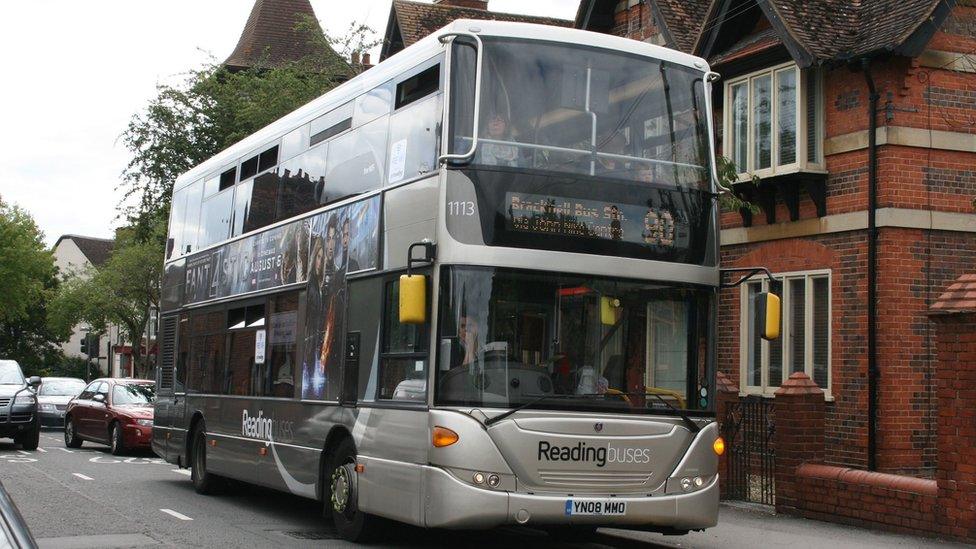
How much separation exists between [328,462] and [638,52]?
4796 mm

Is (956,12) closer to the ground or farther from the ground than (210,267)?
farther from the ground

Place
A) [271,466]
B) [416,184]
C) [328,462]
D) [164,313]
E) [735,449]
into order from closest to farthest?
[416,184] < [328,462] < [271,466] < [735,449] < [164,313]

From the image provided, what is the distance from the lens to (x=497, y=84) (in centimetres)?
1005

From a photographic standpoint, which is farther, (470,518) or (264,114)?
(264,114)

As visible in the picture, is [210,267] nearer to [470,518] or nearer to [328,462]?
[328,462]

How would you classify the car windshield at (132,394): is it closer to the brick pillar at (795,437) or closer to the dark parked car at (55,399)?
the dark parked car at (55,399)

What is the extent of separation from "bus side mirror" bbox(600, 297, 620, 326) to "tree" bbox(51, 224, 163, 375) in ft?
150

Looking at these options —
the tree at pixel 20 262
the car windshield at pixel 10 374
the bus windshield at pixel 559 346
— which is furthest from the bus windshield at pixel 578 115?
the tree at pixel 20 262

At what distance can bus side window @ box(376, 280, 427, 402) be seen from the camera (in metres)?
10.1

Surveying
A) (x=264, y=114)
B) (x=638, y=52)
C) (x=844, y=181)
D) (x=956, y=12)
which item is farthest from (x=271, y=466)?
(x=264, y=114)

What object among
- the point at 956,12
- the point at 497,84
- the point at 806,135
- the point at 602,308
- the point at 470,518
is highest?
the point at 956,12

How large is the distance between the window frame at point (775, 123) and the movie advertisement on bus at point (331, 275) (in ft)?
24.2

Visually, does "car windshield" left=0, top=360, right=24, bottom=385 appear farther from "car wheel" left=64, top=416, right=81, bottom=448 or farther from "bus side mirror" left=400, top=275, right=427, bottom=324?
"bus side mirror" left=400, top=275, right=427, bottom=324

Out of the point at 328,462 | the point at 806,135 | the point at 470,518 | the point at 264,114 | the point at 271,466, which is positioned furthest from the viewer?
the point at 264,114
